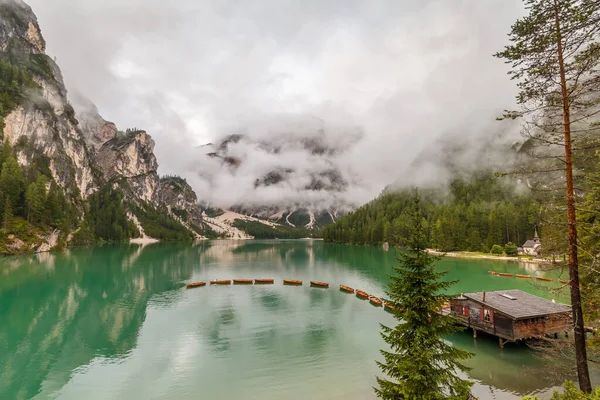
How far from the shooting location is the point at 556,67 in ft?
45.7

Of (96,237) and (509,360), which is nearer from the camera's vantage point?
(509,360)

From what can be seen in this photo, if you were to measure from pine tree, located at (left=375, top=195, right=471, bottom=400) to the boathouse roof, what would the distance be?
21.5 meters

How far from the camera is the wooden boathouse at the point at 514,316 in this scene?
103ft

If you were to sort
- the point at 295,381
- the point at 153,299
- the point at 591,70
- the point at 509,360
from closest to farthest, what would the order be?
1. the point at 591,70
2. the point at 295,381
3. the point at 509,360
4. the point at 153,299

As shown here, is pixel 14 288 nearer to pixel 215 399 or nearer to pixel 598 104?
pixel 215 399

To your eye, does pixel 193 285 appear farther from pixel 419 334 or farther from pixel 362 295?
pixel 419 334

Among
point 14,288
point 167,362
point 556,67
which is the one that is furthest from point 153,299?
point 556,67

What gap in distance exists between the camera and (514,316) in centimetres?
3064

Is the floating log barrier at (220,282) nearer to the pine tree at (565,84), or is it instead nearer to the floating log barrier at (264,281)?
the floating log barrier at (264,281)

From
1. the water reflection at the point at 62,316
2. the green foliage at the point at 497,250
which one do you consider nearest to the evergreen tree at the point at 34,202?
the water reflection at the point at 62,316

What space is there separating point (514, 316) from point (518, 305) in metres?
3.53

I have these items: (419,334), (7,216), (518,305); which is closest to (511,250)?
(518,305)

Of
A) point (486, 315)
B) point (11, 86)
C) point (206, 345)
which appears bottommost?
point (206, 345)

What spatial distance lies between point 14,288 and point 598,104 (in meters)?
81.3
